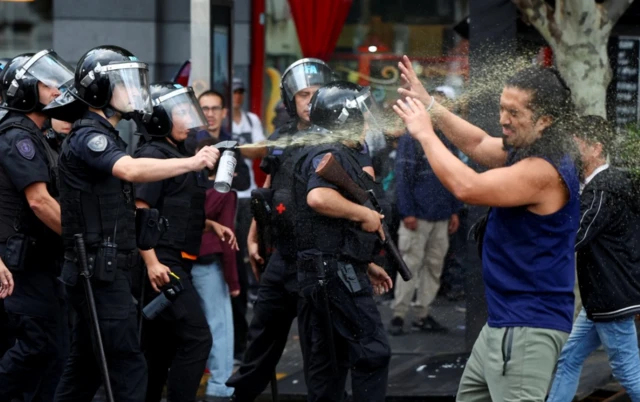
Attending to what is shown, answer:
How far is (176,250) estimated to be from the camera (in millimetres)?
6746

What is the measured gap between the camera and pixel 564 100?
4.93 metres

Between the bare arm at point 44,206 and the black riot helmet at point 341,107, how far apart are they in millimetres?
1402

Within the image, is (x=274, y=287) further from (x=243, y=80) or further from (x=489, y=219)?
(x=243, y=80)

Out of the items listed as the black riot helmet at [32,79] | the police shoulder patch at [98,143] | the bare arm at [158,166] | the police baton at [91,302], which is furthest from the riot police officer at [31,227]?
the bare arm at [158,166]

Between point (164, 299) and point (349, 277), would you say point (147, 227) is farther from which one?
point (349, 277)

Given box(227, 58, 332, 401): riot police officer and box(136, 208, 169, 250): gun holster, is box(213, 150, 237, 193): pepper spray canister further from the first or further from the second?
box(227, 58, 332, 401): riot police officer

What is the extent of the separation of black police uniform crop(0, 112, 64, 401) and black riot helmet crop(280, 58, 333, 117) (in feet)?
4.76

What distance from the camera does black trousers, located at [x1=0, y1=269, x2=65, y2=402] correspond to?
630 centimetres

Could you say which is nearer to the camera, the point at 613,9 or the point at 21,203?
the point at 21,203

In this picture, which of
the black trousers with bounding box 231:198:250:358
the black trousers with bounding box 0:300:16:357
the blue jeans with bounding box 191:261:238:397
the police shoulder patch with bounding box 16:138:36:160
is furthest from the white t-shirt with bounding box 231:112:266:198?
the police shoulder patch with bounding box 16:138:36:160

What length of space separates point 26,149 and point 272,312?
5.24 feet

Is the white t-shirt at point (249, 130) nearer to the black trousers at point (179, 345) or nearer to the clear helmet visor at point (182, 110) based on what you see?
the clear helmet visor at point (182, 110)

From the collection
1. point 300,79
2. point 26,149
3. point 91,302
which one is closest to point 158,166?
point 91,302

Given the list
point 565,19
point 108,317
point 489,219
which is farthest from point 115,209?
point 565,19
